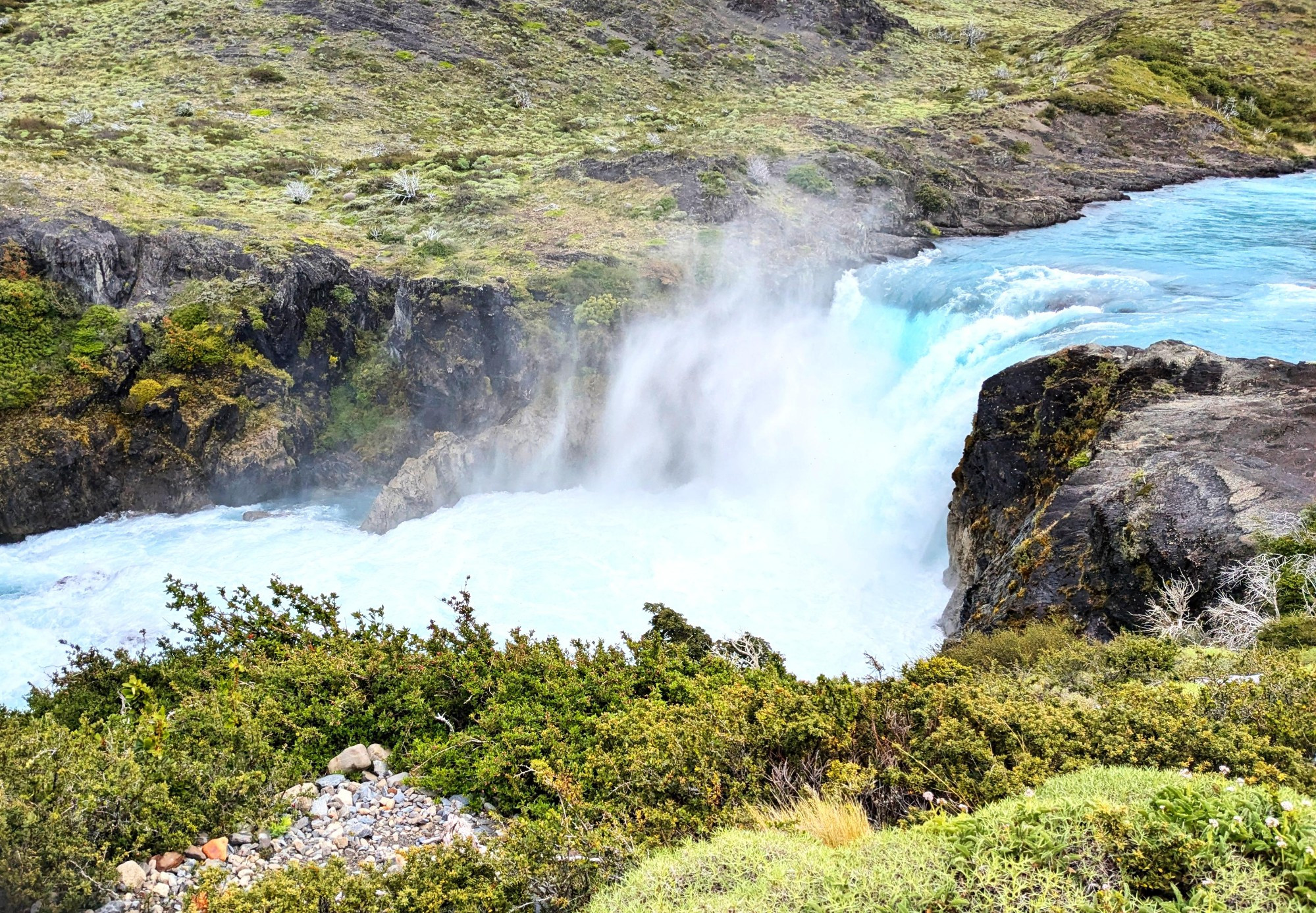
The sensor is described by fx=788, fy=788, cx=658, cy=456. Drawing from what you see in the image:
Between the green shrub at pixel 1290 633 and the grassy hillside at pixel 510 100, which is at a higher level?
the grassy hillside at pixel 510 100

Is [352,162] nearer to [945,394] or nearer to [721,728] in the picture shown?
[945,394]

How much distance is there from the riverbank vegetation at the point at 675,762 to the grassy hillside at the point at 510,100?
1711 centimetres

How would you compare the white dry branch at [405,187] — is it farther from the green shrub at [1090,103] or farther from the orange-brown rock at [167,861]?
the green shrub at [1090,103]

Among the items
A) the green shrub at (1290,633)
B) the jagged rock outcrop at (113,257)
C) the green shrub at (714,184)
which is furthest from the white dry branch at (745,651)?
the green shrub at (714,184)

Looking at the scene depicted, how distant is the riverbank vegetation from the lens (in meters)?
4.89

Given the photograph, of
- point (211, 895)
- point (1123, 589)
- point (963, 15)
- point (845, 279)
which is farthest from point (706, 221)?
point (963, 15)

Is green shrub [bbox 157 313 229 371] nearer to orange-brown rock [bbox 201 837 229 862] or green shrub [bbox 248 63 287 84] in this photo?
orange-brown rock [bbox 201 837 229 862]

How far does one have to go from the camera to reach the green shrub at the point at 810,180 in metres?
30.5

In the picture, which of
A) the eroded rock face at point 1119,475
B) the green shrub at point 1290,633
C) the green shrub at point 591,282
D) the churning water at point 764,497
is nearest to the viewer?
the green shrub at point 1290,633

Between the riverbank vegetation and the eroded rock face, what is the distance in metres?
1.77

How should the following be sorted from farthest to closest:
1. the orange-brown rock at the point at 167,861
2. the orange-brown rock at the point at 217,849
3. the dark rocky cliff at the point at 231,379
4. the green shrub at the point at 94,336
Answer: the green shrub at the point at 94,336 < the dark rocky cliff at the point at 231,379 < the orange-brown rock at the point at 217,849 < the orange-brown rock at the point at 167,861

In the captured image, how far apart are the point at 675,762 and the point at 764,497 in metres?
15.1

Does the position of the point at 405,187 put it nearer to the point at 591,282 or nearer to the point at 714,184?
the point at 591,282

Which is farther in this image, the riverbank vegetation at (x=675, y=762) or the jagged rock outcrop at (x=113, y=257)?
the jagged rock outcrop at (x=113, y=257)
